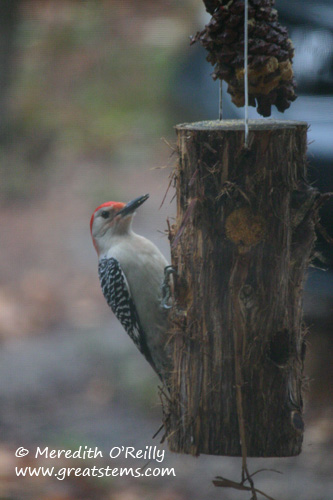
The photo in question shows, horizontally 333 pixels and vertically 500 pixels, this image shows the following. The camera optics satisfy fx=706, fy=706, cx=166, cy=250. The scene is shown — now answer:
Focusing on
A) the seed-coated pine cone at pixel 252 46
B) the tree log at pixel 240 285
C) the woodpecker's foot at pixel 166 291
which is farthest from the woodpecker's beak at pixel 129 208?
the seed-coated pine cone at pixel 252 46

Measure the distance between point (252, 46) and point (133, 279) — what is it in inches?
41.9

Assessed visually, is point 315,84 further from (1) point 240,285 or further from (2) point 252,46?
(1) point 240,285

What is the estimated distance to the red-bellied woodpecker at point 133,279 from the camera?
2.49m

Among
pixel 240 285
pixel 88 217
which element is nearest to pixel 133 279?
pixel 240 285

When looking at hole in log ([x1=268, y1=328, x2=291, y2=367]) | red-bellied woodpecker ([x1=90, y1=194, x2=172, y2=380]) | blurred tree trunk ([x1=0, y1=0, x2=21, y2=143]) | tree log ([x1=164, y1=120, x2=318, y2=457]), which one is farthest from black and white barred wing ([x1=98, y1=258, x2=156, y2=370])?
blurred tree trunk ([x1=0, y1=0, x2=21, y2=143])

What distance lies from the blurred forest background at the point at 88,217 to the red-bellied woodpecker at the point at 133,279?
12cm

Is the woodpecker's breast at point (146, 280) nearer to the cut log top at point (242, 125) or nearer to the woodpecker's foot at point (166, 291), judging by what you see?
the woodpecker's foot at point (166, 291)

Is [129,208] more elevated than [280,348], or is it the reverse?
[129,208]

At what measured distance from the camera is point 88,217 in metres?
7.39

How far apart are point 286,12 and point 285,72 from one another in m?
0.78

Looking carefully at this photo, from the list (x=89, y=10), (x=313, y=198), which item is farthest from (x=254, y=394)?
(x=89, y=10)

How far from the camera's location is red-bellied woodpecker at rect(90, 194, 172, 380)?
2490 mm

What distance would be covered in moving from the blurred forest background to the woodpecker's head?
5.4 inches

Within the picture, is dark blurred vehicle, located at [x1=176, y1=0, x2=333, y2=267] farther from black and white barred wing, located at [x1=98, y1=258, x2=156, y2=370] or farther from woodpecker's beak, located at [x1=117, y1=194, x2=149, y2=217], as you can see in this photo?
black and white barred wing, located at [x1=98, y1=258, x2=156, y2=370]
